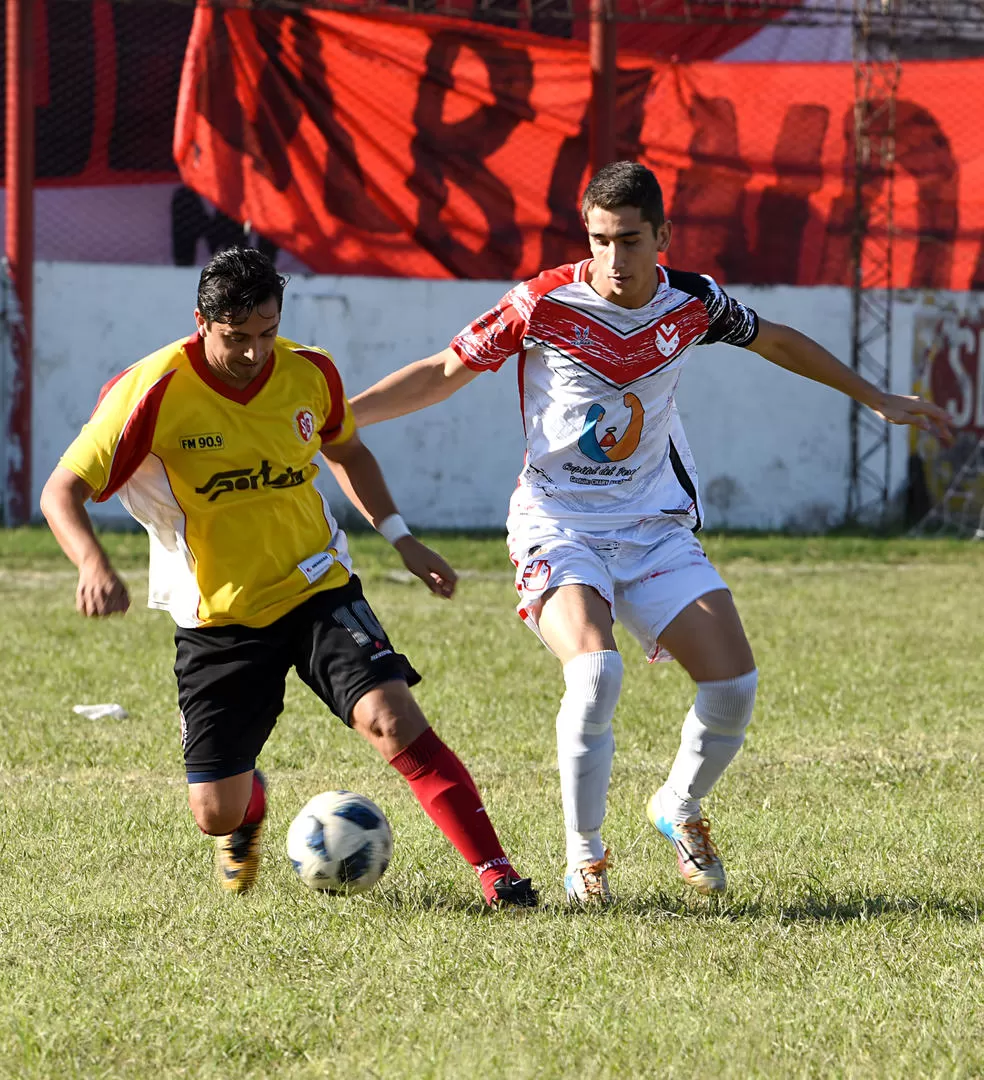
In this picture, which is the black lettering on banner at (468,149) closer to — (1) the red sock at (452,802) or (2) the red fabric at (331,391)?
(2) the red fabric at (331,391)

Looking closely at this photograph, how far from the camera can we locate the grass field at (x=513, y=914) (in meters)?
3.47

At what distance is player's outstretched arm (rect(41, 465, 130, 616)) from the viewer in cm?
402

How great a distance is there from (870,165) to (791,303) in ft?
5.62

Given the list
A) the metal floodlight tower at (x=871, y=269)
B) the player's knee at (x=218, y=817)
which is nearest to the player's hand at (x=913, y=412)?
the player's knee at (x=218, y=817)

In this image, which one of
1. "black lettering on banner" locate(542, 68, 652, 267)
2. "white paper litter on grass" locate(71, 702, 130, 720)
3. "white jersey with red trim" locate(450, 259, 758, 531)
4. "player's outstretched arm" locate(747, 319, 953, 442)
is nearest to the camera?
"white jersey with red trim" locate(450, 259, 758, 531)

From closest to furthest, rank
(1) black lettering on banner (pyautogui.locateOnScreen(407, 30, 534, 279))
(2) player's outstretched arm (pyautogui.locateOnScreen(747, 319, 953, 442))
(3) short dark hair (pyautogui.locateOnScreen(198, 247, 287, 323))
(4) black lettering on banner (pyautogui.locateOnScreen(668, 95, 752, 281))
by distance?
(3) short dark hair (pyautogui.locateOnScreen(198, 247, 287, 323))
(2) player's outstretched arm (pyautogui.locateOnScreen(747, 319, 953, 442))
(1) black lettering on banner (pyautogui.locateOnScreen(407, 30, 534, 279))
(4) black lettering on banner (pyautogui.locateOnScreen(668, 95, 752, 281))

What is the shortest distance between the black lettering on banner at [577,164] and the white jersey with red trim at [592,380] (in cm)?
1158

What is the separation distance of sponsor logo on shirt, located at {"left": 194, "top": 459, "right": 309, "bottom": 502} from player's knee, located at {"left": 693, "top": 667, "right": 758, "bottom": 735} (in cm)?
135

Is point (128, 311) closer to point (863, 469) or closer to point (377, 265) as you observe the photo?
point (377, 265)

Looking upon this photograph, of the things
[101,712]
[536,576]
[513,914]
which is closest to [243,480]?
[536,576]

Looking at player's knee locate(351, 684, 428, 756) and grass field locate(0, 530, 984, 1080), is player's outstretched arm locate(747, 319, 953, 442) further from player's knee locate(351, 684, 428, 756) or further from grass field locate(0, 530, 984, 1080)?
player's knee locate(351, 684, 428, 756)

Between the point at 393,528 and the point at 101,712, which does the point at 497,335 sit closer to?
the point at 393,528

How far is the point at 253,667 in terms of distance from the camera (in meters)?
4.73

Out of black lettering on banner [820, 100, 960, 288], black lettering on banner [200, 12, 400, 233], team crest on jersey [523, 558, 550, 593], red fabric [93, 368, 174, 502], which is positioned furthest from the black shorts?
black lettering on banner [820, 100, 960, 288]
